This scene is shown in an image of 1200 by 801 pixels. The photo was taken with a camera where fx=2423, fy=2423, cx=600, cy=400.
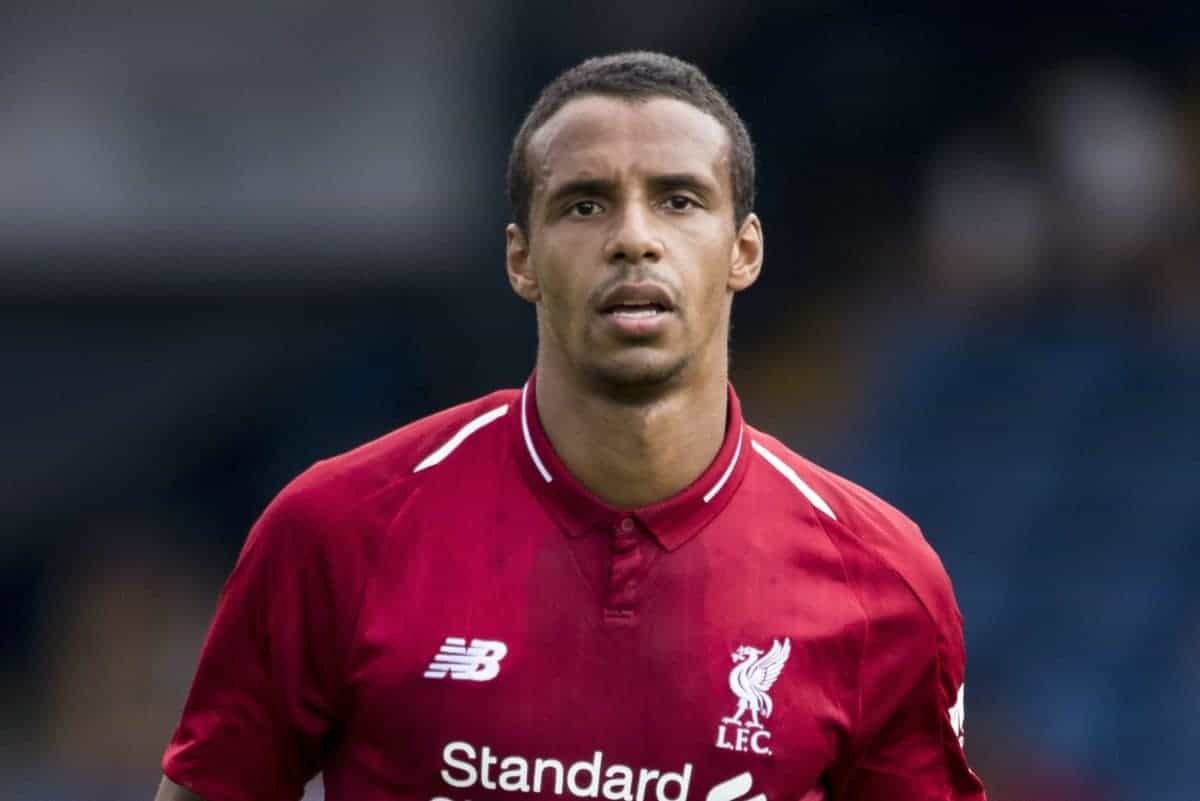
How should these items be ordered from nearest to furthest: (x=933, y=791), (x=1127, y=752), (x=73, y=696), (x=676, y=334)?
1. (x=676, y=334)
2. (x=933, y=791)
3. (x=1127, y=752)
4. (x=73, y=696)

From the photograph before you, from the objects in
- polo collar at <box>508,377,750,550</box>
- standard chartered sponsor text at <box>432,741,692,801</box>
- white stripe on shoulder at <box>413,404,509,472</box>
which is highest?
white stripe on shoulder at <box>413,404,509,472</box>

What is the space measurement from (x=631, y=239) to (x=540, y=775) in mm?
831

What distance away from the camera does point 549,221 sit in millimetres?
3846

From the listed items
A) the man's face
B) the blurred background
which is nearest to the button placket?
the man's face

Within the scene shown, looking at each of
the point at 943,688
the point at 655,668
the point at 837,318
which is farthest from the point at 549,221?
the point at 837,318

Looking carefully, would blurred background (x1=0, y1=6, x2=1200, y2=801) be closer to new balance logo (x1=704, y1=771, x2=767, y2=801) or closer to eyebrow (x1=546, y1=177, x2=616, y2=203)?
new balance logo (x1=704, y1=771, x2=767, y2=801)

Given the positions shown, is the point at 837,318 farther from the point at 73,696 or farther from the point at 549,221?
the point at 549,221

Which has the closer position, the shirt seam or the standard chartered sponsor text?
the standard chartered sponsor text

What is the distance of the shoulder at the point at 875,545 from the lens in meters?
3.94

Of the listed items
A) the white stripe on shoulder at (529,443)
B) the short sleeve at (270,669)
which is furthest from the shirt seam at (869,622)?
the short sleeve at (270,669)

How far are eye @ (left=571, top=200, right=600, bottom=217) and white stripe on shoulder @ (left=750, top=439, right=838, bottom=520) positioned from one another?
533 millimetres

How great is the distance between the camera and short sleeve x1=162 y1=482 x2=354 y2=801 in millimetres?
3779

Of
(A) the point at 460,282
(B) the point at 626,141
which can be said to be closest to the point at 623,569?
(B) the point at 626,141

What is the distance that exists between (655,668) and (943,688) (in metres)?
0.52
